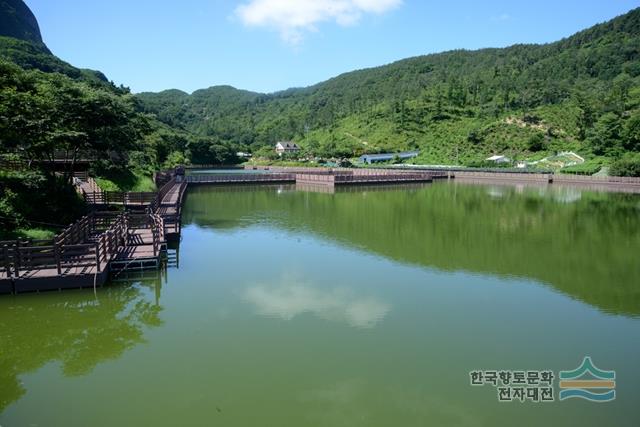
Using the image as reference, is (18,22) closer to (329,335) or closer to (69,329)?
(69,329)

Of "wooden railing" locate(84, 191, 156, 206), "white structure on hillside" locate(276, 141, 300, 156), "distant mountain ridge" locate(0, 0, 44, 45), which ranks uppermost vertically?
"distant mountain ridge" locate(0, 0, 44, 45)

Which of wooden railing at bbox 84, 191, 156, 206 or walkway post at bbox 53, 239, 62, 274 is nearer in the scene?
walkway post at bbox 53, 239, 62, 274

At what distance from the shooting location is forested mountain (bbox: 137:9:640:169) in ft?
246

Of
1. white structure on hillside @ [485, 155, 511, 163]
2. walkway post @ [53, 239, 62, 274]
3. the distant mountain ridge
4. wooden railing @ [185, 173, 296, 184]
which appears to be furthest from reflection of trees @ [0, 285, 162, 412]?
the distant mountain ridge

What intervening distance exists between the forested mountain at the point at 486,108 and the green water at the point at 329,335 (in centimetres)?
5530

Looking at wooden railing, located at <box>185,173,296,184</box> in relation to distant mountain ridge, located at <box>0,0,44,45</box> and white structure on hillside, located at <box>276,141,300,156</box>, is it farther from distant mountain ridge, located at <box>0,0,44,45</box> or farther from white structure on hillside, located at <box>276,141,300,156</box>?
distant mountain ridge, located at <box>0,0,44,45</box>

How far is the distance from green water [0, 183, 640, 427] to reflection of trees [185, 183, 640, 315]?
0.19 meters

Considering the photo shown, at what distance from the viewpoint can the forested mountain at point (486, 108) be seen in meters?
75.0

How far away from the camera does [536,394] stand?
27.6 feet

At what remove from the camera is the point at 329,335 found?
10859 mm

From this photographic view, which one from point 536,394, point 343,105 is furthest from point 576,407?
point 343,105

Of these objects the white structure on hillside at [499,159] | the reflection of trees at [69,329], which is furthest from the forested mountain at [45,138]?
the white structure on hillside at [499,159]

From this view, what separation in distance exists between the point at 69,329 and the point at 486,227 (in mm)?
22017

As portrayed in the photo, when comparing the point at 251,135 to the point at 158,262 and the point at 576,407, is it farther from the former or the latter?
the point at 576,407
